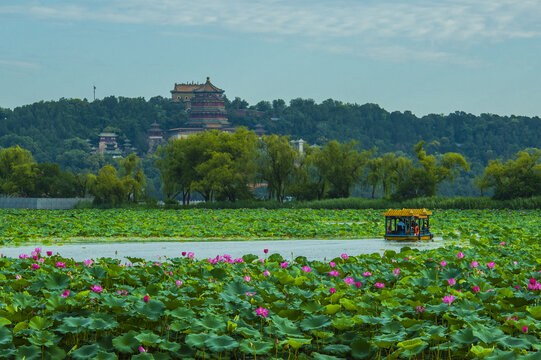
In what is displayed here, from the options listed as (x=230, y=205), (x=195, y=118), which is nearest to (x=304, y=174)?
(x=230, y=205)

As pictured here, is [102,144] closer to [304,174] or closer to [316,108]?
[316,108]

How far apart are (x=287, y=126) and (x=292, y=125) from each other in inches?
38.0

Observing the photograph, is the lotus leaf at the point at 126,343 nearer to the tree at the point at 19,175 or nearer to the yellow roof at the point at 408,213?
the yellow roof at the point at 408,213

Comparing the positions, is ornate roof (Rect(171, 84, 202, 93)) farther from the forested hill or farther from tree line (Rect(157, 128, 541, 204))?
tree line (Rect(157, 128, 541, 204))

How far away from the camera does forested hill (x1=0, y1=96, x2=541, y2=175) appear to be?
4919 inches

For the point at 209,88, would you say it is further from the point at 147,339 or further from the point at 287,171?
the point at 147,339

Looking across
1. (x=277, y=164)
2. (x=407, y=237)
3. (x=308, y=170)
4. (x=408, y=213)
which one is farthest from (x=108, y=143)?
(x=407, y=237)

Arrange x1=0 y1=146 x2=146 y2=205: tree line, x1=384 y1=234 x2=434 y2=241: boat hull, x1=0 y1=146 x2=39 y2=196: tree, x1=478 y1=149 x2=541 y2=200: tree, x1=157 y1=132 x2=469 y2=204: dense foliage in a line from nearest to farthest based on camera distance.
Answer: x1=384 y1=234 x2=434 y2=241: boat hull, x1=478 y1=149 x2=541 y2=200: tree, x1=157 y1=132 x2=469 y2=204: dense foliage, x1=0 y1=146 x2=146 y2=205: tree line, x1=0 y1=146 x2=39 y2=196: tree

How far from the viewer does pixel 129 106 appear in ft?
500

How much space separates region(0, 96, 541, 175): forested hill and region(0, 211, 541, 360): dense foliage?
113 metres

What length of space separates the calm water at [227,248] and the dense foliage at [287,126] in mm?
98090

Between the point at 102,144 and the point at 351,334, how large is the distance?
135 meters

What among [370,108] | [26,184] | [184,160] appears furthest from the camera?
[370,108]

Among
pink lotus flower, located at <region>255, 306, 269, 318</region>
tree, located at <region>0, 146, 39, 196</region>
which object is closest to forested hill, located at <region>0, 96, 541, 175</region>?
tree, located at <region>0, 146, 39, 196</region>
